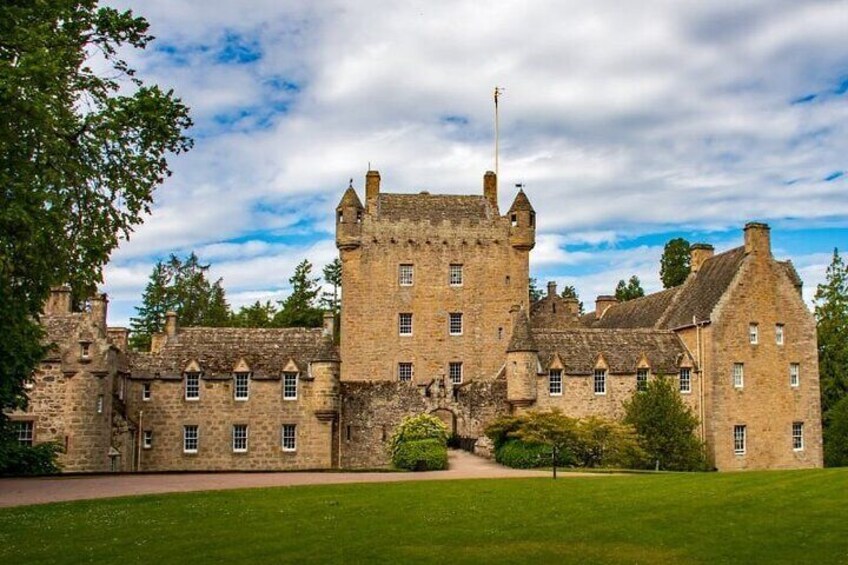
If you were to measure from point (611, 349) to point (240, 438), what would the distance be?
19.1m

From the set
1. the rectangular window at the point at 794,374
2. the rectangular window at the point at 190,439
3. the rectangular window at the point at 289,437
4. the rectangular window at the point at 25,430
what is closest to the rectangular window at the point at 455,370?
the rectangular window at the point at 289,437

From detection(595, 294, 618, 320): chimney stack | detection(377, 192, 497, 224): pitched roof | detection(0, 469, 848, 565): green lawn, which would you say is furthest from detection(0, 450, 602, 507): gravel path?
detection(595, 294, 618, 320): chimney stack

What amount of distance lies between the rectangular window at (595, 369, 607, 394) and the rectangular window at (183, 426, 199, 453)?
19.8 meters

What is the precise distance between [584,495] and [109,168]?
1449cm

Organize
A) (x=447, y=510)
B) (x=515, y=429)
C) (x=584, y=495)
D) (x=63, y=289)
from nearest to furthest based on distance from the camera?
(x=447, y=510) → (x=584, y=495) → (x=515, y=429) → (x=63, y=289)

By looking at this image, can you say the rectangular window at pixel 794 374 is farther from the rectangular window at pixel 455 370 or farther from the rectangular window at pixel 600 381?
the rectangular window at pixel 455 370

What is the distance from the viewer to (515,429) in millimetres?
39625

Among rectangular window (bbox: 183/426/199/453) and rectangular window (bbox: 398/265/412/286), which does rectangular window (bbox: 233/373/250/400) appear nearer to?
rectangular window (bbox: 183/426/199/453)

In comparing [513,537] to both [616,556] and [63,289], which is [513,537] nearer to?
[616,556]

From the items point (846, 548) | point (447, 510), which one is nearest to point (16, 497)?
point (447, 510)

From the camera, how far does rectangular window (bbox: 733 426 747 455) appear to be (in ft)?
151

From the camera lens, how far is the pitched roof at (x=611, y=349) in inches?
1783

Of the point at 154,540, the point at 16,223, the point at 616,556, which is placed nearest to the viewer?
the point at 616,556

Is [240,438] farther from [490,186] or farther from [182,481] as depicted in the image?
[490,186]
